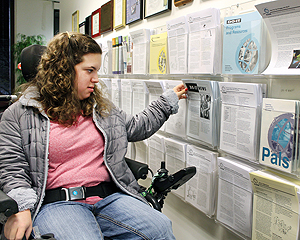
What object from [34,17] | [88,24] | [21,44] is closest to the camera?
[88,24]

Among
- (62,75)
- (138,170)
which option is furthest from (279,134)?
(62,75)

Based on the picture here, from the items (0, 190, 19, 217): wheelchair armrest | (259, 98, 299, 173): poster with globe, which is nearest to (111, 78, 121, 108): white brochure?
(259, 98, 299, 173): poster with globe

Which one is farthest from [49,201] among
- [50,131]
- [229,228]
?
[229,228]

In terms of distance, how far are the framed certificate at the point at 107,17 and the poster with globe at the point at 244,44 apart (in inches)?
56.7

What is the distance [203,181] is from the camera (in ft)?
4.48

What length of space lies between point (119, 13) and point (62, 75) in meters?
1.23

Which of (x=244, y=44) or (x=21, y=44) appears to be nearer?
Answer: (x=244, y=44)

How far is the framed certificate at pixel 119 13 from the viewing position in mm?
2142

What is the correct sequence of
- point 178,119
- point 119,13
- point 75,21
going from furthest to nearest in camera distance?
point 75,21 → point 119,13 → point 178,119

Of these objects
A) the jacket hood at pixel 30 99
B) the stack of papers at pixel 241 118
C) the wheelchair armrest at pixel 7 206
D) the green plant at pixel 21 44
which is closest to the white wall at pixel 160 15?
the stack of papers at pixel 241 118

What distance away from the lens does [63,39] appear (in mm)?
1179

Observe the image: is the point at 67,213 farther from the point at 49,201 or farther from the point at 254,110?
the point at 254,110

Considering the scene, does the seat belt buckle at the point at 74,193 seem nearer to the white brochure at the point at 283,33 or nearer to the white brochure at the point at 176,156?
the white brochure at the point at 176,156

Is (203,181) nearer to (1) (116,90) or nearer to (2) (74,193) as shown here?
(2) (74,193)
